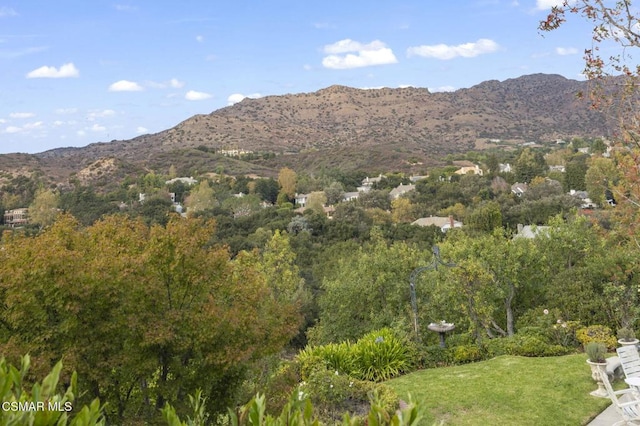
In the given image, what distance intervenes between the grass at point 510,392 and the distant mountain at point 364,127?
254ft

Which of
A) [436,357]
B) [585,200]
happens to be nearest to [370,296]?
[436,357]

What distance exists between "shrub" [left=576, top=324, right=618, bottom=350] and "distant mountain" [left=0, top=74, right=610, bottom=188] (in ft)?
248

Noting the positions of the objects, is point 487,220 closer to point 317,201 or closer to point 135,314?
point 317,201

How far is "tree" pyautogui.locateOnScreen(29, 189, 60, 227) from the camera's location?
48.8 meters

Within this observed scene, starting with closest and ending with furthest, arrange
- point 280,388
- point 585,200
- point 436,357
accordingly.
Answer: point 280,388, point 436,357, point 585,200

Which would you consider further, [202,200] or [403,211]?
[202,200]

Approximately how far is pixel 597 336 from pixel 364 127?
111453mm

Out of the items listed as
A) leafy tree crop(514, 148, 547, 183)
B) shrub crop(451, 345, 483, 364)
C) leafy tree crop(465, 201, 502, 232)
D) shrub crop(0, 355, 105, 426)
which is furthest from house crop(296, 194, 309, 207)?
shrub crop(0, 355, 105, 426)

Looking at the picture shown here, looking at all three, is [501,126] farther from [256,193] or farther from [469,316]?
[469,316]

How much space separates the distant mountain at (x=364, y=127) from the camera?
9312cm

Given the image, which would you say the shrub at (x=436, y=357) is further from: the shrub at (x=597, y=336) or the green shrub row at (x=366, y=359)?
the shrub at (x=597, y=336)

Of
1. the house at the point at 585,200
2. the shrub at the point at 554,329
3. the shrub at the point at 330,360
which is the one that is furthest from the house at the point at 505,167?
the shrub at the point at 330,360

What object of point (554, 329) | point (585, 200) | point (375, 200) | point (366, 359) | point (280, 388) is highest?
point (280, 388)

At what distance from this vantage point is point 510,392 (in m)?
8.24
